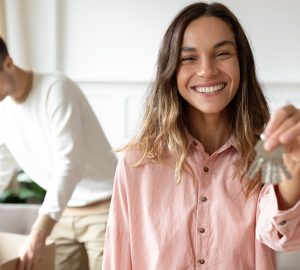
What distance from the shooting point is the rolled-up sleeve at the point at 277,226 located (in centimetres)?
84

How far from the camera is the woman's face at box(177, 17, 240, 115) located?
0.97m

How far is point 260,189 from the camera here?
0.97 metres

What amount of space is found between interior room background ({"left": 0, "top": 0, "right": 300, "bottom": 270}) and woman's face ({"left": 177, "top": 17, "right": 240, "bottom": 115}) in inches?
82.0

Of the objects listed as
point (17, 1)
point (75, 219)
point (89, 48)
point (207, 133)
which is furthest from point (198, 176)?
point (17, 1)

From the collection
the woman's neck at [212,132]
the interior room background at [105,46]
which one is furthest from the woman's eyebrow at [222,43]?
the interior room background at [105,46]

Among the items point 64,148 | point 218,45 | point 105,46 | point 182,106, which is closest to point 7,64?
point 64,148

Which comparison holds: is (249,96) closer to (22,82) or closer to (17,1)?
(22,82)

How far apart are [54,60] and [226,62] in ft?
7.89

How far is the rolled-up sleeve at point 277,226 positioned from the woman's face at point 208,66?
203mm

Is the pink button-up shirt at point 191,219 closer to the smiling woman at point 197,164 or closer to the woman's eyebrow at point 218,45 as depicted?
the smiling woman at point 197,164

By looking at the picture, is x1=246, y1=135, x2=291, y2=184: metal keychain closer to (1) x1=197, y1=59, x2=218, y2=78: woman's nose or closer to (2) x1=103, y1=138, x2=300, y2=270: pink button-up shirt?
(2) x1=103, y1=138, x2=300, y2=270: pink button-up shirt

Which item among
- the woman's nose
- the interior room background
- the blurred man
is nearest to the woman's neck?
the woman's nose

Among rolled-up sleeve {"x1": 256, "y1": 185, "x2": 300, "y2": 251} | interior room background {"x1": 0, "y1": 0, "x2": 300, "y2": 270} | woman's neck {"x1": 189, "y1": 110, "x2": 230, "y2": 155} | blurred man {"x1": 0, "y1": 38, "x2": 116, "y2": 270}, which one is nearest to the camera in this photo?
rolled-up sleeve {"x1": 256, "y1": 185, "x2": 300, "y2": 251}

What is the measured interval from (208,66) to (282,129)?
11.6 inches
